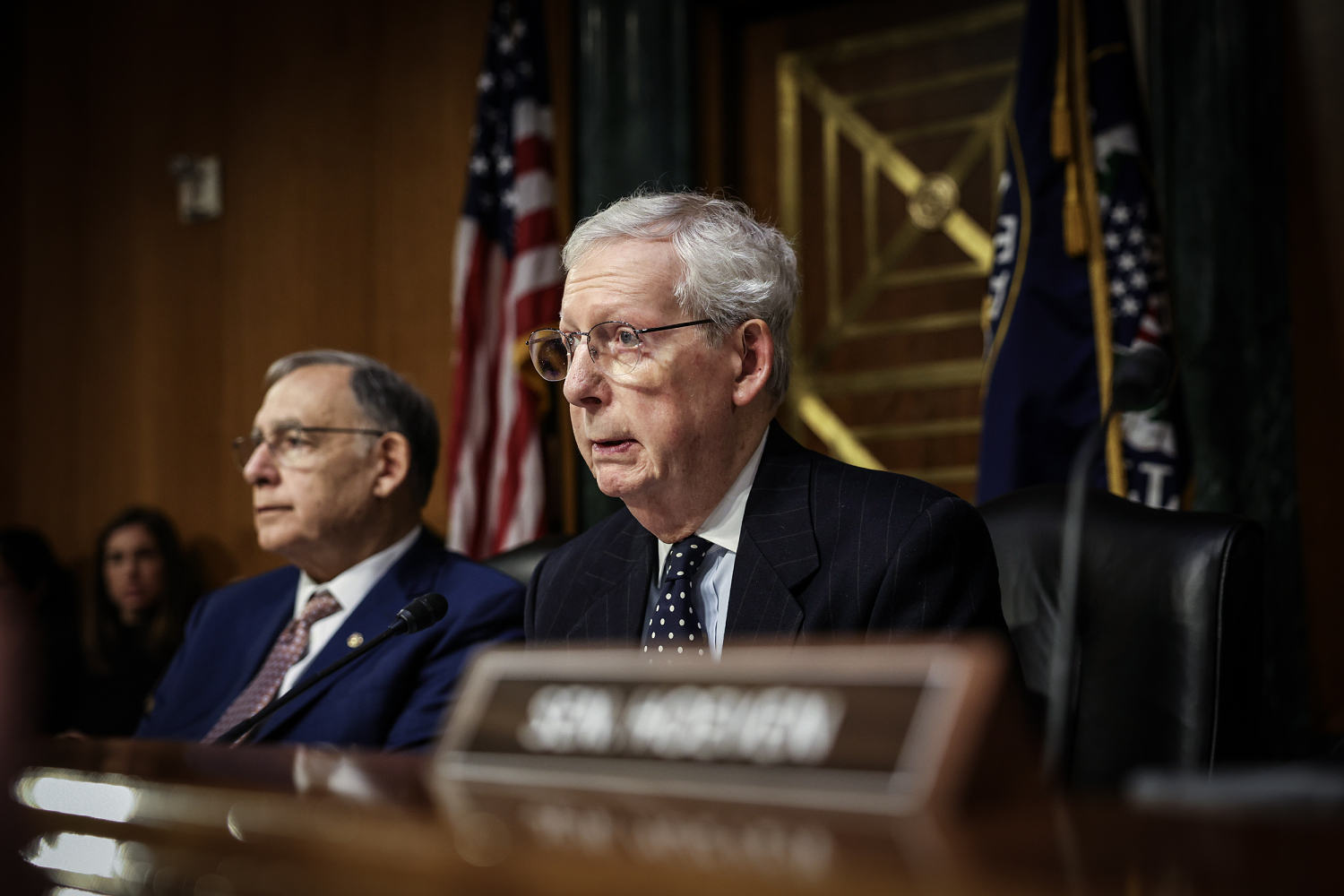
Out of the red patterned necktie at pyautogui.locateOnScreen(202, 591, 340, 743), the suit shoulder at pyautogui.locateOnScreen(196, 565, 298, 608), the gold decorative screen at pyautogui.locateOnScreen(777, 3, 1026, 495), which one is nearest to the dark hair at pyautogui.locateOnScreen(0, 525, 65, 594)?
the suit shoulder at pyautogui.locateOnScreen(196, 565, 298, 608)

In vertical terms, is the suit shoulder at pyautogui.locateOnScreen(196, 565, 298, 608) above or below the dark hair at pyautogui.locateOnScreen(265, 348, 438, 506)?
below

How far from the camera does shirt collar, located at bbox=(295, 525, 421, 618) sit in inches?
102

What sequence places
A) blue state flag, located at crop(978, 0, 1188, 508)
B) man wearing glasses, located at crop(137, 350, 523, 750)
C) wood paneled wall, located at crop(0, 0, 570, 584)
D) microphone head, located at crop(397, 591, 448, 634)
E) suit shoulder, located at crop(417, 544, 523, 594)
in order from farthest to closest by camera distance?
wood paneled wall, located at crop(0, 0, 570, 584) < blue state flag, located at crop(978, 0, 1188, 508) < suit shoulder, located at crop(417, 544, 523, 594) < man wearing glasses, located at crop(137, 350, 523, 750) < microphone head, located at crop(397, 591, 448, 634)

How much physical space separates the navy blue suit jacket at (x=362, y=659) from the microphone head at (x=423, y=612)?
0.66 ft

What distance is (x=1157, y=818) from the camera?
2.00 feet

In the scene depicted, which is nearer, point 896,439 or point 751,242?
point 751,242

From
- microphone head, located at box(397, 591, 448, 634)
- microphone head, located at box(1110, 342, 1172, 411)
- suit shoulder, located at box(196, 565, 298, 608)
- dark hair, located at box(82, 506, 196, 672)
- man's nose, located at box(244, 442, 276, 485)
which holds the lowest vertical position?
dark hair, located at box(82, 506, 196, 672)

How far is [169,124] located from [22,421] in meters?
1.63

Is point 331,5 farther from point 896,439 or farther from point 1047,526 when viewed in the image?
point 1047,526

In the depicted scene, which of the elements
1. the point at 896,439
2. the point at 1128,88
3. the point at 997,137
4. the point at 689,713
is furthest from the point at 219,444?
the point at 689,713

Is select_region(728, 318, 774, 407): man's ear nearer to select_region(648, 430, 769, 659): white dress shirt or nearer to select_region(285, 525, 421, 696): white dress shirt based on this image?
select_region(648, 430, 769, 659): white dress shirt

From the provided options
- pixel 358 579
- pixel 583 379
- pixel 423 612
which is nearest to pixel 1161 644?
pixel 583 379

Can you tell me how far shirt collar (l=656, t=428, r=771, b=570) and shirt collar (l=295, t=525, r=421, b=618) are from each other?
897 mm

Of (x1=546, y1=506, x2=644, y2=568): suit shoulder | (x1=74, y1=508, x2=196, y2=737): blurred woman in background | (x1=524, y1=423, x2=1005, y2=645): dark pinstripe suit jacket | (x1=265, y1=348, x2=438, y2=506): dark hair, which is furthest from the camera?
(x1=74, y1=508, x2=196, y2=737): blurred woman in background
